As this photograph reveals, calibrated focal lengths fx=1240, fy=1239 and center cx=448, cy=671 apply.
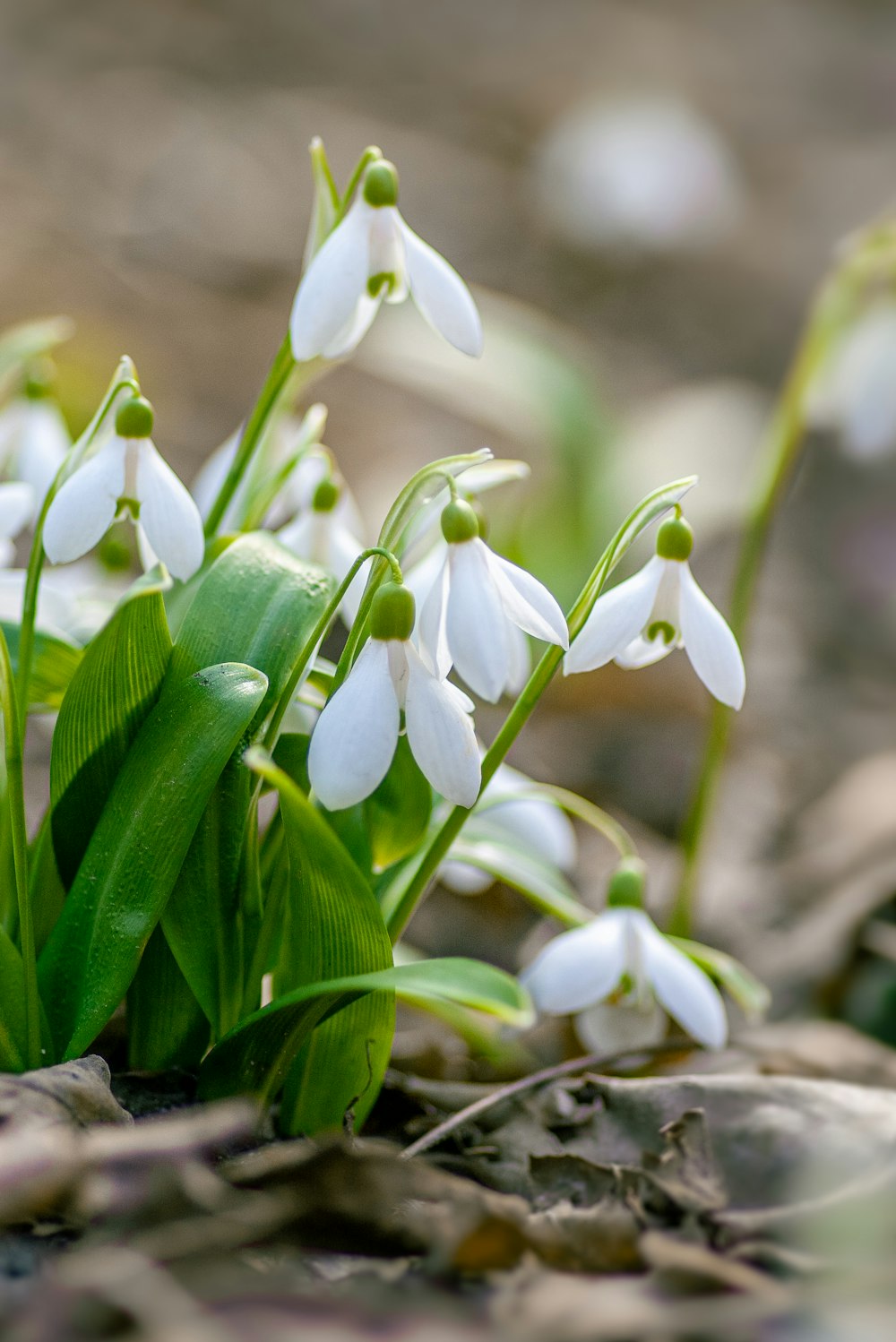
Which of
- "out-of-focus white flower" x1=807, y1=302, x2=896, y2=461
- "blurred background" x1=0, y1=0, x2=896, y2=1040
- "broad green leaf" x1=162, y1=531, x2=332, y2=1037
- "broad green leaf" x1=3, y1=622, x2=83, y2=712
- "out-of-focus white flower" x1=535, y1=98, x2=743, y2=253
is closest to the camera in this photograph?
"broad green leaf" x1=162, y1=531, x2=332, y2=1037

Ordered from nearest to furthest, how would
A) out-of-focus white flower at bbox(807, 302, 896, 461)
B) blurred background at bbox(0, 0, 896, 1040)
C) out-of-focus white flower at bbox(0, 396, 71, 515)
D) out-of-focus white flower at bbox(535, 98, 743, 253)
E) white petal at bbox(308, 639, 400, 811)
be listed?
white petal at bbox(308, 639, 400, 811) → out-of-focus white flower at bbox(0, 396, 71, 515) → out-of-focus white flower at bbox(807, 302, 896, 461) → blurred background at bbox(0, 0, 896, 1040) → out-of-focus white flower at bbox(535, 98, 743, 253)

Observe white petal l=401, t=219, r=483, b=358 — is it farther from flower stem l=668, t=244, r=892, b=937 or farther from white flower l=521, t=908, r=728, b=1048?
flower stem l=668, t=244, r=892, b=937

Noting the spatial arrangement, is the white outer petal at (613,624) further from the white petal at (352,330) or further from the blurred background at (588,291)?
the blurred background at (588,291)

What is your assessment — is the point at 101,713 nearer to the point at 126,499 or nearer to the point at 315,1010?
the point at 126,499

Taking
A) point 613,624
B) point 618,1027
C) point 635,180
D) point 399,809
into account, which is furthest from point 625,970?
point 635,180

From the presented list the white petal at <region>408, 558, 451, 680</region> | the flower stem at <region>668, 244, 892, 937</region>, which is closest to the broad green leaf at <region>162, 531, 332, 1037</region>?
the white petal at <region>408, 558, 451, 680</region>

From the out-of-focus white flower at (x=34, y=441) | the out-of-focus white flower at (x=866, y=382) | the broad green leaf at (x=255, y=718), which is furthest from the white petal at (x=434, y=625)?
the out-of-focus white flower at (x=866, y=382)
